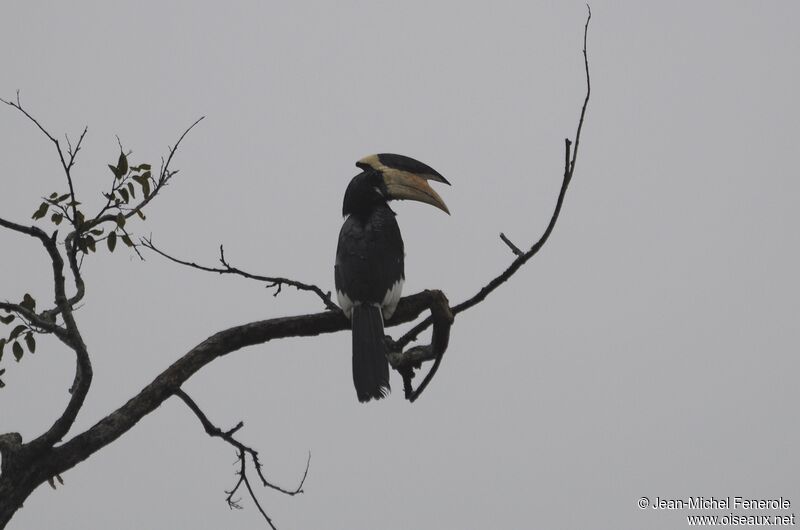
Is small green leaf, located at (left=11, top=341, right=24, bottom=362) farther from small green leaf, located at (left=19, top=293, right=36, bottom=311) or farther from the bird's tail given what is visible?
the bird's tail

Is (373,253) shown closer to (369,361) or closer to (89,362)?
(369,361)

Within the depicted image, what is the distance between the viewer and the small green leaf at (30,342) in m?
4.35

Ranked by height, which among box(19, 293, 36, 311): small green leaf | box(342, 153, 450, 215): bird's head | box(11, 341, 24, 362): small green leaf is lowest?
box(11, 341, 24, 362): small green leaf

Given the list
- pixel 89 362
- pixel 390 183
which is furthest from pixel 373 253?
pixel 89 362

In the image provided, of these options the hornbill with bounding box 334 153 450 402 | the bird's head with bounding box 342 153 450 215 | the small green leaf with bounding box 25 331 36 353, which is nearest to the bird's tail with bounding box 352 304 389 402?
the hornbill with bounding box 334 153 450 402

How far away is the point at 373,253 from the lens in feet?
18.5

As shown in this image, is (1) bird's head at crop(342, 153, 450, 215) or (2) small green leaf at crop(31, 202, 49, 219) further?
(1) bird's head at crop(342, 153, 450, 215)

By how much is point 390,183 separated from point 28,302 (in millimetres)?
2570

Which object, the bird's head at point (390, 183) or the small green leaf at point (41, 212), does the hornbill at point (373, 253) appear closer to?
the bird's head at point (390, 183)

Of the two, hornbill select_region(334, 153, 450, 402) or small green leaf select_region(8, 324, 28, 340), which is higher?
hornbill select_region(334, 153, 450, 402)

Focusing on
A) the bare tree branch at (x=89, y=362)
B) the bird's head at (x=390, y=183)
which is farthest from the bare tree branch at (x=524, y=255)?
the bird's head at (x=390, y=183)

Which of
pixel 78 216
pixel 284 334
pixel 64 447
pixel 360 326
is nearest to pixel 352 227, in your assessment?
pixel 360 326

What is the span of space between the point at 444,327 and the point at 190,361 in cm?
125

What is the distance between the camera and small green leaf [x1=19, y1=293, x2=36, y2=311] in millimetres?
4395
